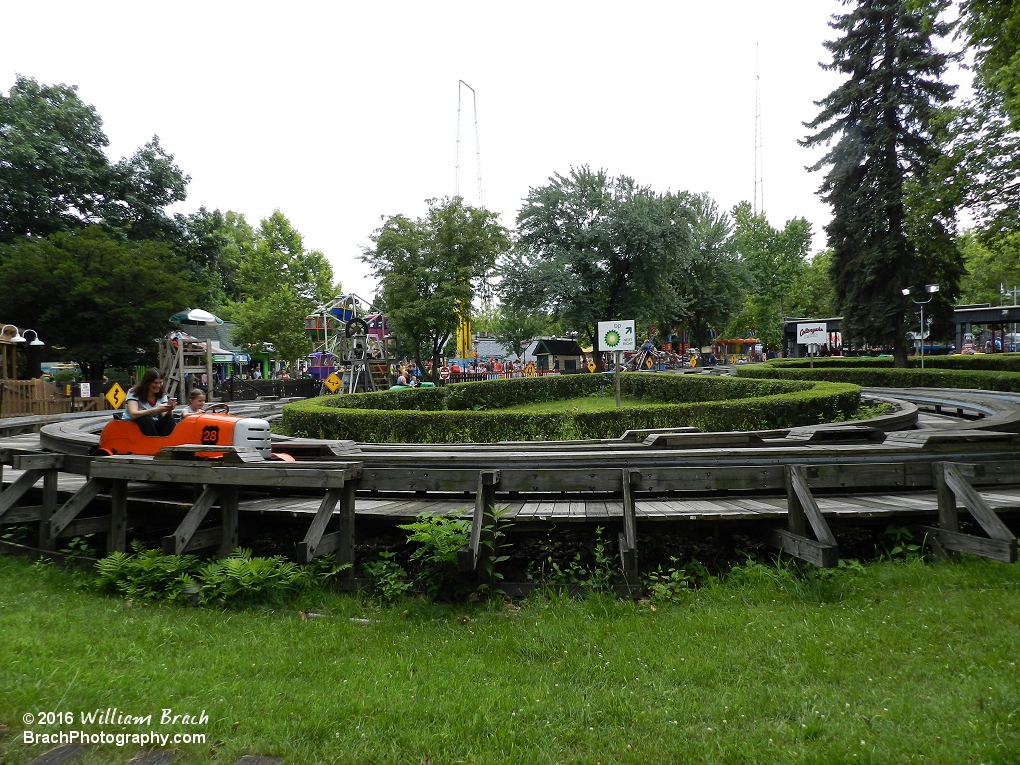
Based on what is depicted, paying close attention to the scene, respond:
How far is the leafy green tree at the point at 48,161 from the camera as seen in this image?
29938 mm

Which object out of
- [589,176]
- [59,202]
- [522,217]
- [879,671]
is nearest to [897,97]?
[589,176]

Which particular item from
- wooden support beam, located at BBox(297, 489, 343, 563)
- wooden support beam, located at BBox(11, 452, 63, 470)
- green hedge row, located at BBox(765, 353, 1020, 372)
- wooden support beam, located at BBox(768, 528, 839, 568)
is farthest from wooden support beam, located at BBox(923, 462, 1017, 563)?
green hedge row, located at BBox(765, 353, 1020, 372)

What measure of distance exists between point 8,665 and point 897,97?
101ft

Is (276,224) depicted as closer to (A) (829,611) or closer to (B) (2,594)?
(B) (2,594)

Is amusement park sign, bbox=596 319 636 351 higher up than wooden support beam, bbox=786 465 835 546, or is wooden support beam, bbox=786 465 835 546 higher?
amusement park sign, bbox=596 319 636 351

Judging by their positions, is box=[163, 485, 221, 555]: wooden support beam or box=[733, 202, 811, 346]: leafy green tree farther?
box=[733, 202, 811, 346]: leafy green tree

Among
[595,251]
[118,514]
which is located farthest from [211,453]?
[595,251]

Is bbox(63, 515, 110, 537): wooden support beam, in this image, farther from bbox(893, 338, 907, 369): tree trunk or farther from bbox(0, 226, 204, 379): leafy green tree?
bbox(893, 338, 907, 369): tree trunk

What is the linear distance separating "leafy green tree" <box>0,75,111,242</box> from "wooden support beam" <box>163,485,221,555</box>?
32375mm

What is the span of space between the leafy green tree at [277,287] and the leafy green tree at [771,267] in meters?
38.7

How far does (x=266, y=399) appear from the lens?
27.0m

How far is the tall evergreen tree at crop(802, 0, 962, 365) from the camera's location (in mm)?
24375

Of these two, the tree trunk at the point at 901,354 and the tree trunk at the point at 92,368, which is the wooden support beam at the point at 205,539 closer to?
the tree trunk at the point at 92,368

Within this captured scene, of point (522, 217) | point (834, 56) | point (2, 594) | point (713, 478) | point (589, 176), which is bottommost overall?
point (2, 594)
